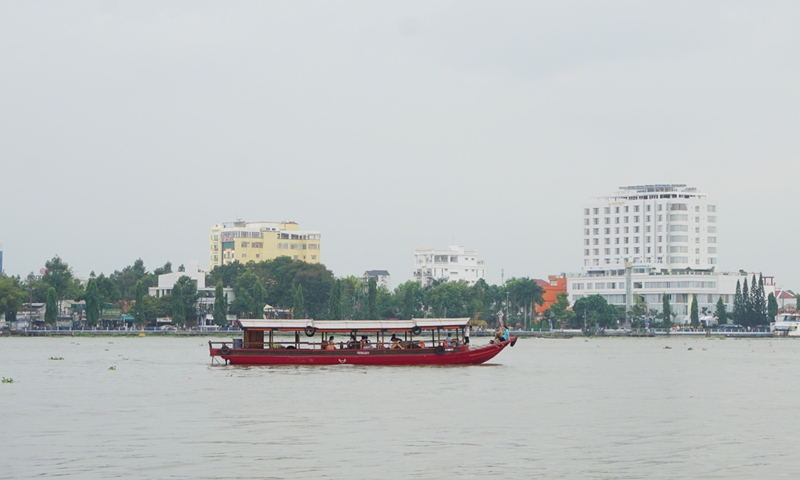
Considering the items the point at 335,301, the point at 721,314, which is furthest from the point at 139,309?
the point at 721,314

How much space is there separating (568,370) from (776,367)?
1729 centimetres

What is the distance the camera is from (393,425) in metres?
34.2

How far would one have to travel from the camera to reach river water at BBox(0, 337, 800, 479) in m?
25.7

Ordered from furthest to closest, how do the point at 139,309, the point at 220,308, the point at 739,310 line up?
the point at 739,310 → the point at 220,308 → the point at 139,309

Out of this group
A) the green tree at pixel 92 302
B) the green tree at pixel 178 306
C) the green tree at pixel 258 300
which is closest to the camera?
the green tree at pixel 92 302

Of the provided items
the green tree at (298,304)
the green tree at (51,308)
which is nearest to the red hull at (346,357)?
the green tree at (51,308)

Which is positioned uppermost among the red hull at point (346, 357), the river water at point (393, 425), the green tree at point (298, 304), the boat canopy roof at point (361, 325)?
the green tree at point (298, 304)

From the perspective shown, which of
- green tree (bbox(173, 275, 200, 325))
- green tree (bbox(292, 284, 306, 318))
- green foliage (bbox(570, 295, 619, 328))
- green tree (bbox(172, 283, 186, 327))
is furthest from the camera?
green foliage (bbox(570, 295, 619, 328))

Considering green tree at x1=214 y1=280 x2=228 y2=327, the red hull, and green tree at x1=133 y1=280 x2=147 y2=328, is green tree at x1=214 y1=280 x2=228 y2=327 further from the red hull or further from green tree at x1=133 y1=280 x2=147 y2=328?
the red hull

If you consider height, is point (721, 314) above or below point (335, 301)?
below

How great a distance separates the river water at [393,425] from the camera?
25734mm

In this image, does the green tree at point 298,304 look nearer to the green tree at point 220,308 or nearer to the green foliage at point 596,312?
the green tree at point 220,308

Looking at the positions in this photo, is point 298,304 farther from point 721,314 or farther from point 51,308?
point 721,314

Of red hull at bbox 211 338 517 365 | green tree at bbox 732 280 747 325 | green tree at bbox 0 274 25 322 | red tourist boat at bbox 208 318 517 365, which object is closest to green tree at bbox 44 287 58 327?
green tree at bbox 0 274 25 322
